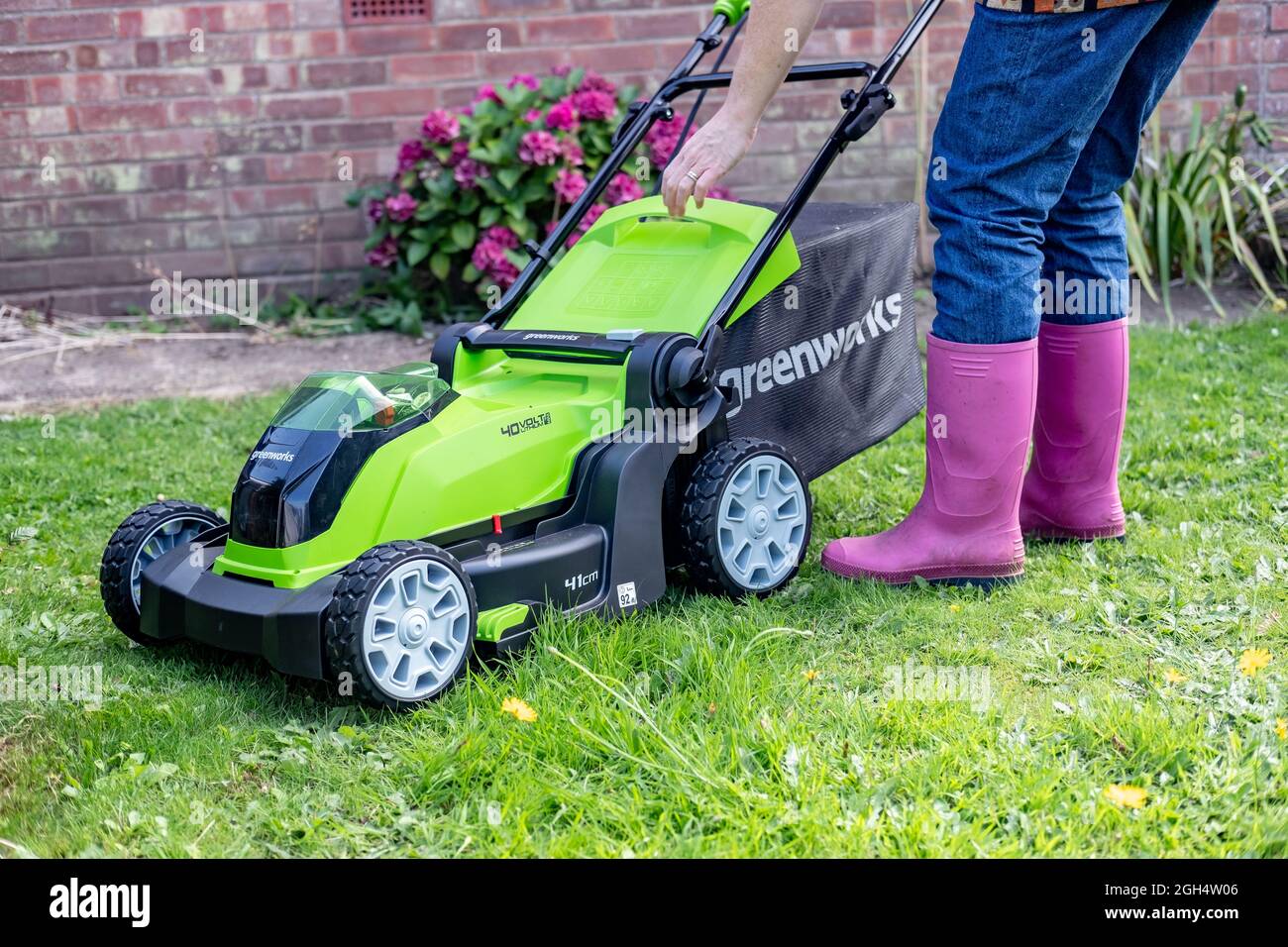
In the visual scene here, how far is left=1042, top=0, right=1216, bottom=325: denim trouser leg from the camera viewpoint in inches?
105

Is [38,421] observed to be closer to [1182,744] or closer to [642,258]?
[642,258]

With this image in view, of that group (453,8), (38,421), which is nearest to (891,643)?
(38,421)

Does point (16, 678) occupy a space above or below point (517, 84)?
below

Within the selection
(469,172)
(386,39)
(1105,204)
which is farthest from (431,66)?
(1105,204)

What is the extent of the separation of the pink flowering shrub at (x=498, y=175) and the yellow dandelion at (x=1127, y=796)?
3624 millimetres

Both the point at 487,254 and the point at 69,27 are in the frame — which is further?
the point at 69,27

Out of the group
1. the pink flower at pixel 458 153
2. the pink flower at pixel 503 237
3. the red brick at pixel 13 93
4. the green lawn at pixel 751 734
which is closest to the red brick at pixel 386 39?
the pink flower at pixel 458 153

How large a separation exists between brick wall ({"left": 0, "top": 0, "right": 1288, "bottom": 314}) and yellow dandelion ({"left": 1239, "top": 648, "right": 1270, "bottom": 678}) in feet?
12.2

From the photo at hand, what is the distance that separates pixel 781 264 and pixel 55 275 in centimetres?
382

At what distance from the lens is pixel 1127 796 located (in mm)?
1852

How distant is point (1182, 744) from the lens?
1.99 m

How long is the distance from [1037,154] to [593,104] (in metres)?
2.97

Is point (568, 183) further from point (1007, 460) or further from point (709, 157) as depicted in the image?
point (1007, 460)

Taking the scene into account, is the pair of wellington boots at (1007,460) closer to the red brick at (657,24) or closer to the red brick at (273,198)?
the red brick at (657,24)
